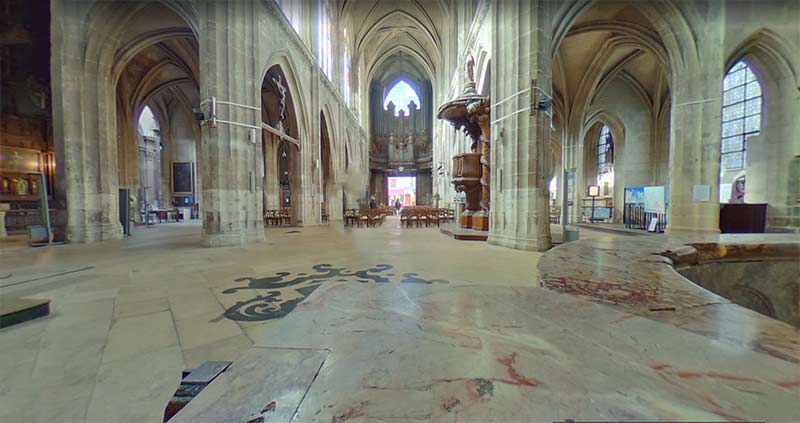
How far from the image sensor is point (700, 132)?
26.2 ft

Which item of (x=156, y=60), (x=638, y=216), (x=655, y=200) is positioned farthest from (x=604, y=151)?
(x=156, y=60)

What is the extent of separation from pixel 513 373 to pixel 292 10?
15.3 meters

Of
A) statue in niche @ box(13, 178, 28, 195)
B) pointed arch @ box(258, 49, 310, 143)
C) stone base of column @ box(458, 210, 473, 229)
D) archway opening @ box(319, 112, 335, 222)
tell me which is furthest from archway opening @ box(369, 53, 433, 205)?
statue in niche @ box(13, 178, 28, 195)

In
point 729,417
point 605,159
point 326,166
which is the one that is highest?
point 605,159

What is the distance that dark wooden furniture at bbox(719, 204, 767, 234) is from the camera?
8875 mm

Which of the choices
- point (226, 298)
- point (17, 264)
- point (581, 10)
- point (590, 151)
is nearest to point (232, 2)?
point (17, 264)

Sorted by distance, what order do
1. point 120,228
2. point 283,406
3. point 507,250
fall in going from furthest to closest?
point 120,228, point 507,250, point 283,406

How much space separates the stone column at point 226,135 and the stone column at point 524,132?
21.8ft

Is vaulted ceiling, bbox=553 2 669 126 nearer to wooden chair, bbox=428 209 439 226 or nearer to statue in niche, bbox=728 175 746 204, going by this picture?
statue in niche, bbox=728 175 746 204

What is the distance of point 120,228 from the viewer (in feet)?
29.8

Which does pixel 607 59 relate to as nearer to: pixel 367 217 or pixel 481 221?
pixel 481 221

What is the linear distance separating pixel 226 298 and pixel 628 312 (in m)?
3.48

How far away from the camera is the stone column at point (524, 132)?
21.4ft

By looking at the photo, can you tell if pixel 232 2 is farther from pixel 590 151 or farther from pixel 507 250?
pixel 590 151
